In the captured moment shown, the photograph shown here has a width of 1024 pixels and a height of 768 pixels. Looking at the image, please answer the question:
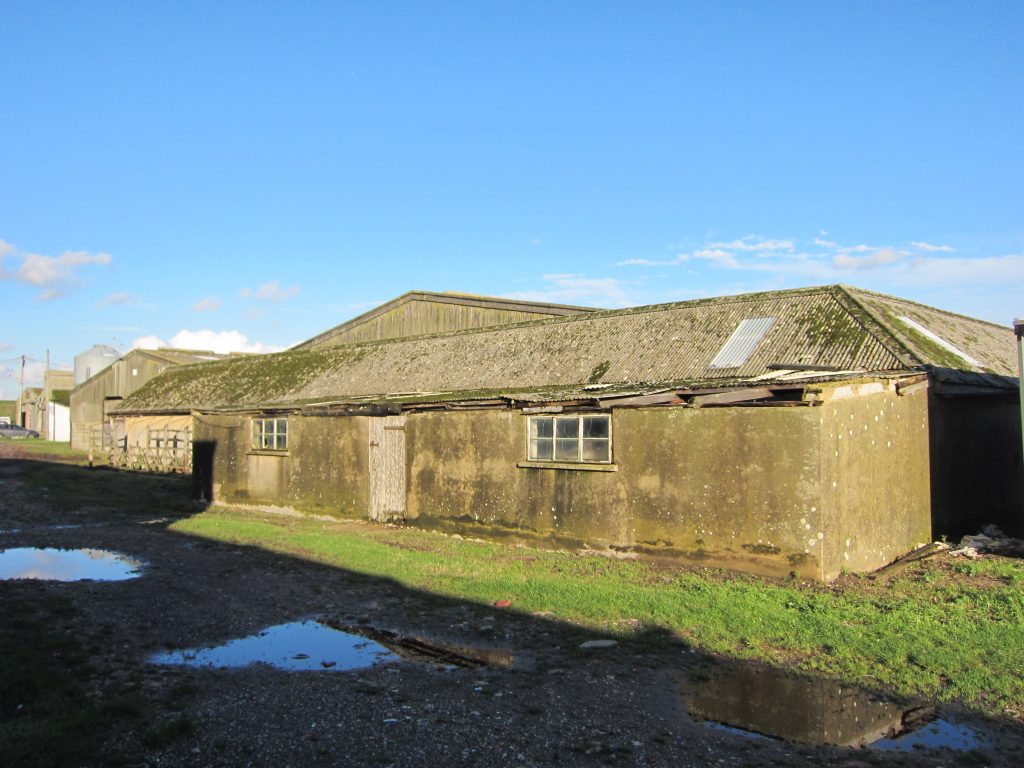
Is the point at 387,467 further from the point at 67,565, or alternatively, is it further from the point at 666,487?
the point at 666,487

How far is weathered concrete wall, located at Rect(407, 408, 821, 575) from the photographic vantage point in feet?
37.6

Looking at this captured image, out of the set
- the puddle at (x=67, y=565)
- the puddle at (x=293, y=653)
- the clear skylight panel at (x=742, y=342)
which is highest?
the clear skylight panel at (x=742, y=342)

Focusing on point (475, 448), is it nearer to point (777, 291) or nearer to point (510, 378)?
point (510, 378)

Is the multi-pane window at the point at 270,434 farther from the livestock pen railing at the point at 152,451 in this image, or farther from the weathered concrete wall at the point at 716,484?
the livestock pen railing at the point at 152,451

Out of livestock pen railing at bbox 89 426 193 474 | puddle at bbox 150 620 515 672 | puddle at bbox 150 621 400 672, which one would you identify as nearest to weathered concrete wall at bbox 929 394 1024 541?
puddle at bbox 150 620 515 672

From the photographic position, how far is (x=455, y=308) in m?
31.6

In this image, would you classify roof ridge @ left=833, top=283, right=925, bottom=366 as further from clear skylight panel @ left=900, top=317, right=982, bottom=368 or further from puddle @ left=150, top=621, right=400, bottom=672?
puddle @ left=150, top=621, right=400, bottom=672

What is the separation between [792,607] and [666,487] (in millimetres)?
3352

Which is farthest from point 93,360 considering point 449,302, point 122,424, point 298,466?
point 298,466

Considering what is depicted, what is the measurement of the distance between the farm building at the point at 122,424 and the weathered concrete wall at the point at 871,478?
25.9 metres

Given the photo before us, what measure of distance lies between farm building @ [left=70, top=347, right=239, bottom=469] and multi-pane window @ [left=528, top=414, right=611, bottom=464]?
2055 cm

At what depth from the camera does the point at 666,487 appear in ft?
41.8

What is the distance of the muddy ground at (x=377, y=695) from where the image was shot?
546 centimetres

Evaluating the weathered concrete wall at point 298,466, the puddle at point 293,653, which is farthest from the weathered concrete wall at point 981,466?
the weathered concrete wall at point 298,466
